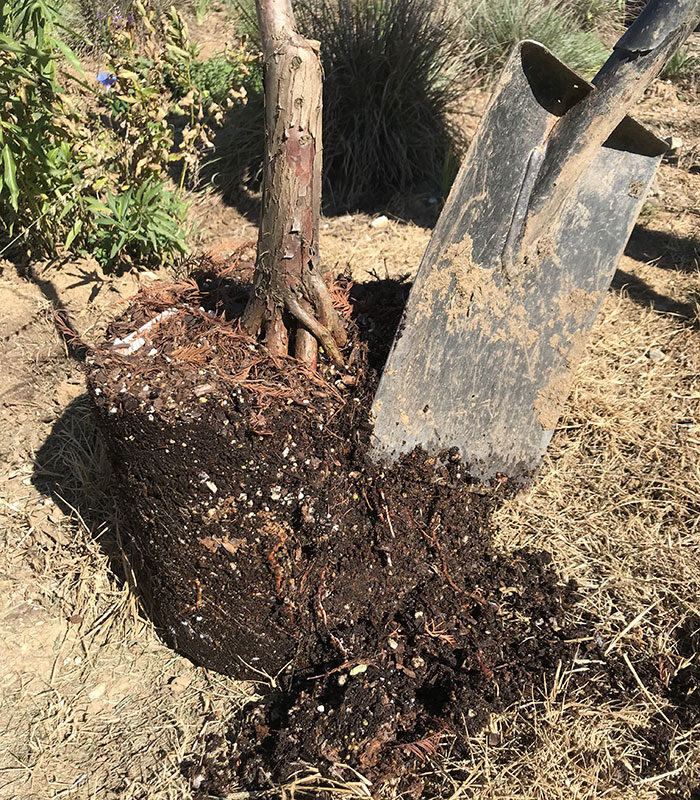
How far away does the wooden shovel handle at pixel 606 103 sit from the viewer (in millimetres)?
1855

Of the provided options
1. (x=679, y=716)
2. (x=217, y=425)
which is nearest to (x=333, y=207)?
(x=217, y=425)

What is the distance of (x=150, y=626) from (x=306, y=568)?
2.01 ft

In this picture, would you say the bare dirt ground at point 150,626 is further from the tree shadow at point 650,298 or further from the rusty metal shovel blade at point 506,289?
the rusty metal shovel blade at point 506,289

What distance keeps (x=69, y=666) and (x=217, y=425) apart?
3.20 ft

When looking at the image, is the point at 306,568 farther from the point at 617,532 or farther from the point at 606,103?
the point at 606,103

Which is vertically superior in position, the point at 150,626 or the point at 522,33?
the point at 522,33

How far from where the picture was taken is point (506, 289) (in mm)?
2127

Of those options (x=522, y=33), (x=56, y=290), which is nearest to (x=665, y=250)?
(x=522, y=33)

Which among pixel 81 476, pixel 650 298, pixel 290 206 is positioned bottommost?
pixel 81 476

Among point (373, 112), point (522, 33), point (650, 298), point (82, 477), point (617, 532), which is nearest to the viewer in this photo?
point (617, 532)

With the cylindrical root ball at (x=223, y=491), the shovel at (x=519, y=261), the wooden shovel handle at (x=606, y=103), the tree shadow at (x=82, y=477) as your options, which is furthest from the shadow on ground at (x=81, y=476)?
the wooden shovel handle at (x=606, y=103)

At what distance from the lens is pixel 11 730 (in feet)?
6.63

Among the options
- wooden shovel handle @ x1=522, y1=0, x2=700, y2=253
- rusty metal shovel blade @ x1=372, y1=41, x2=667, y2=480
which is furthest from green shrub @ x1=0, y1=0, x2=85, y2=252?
wooden shovel handle @ x1=522, y1=0, x2=700, y2=253

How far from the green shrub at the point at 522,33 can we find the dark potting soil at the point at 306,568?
3.37m
